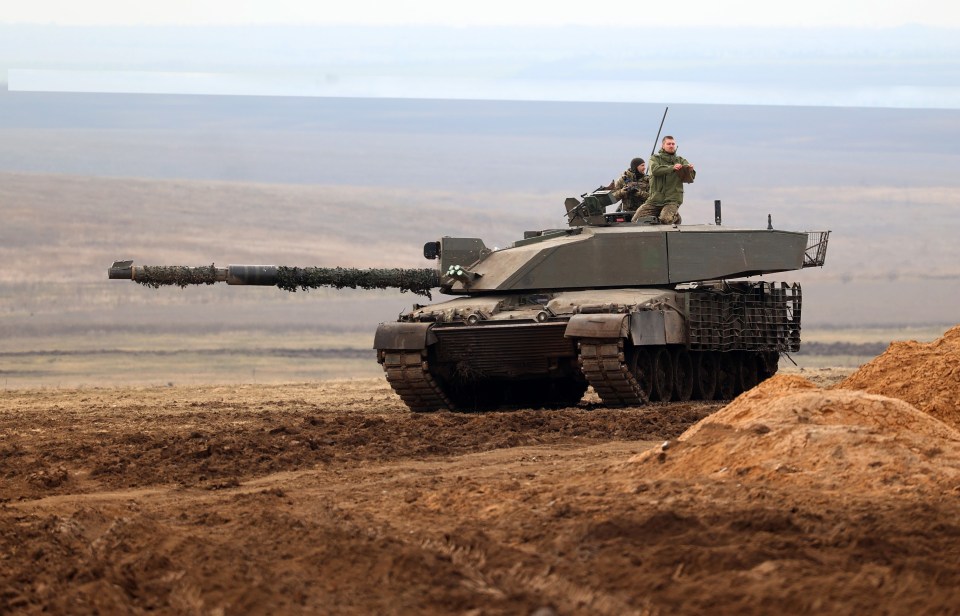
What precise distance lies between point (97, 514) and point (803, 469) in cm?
442

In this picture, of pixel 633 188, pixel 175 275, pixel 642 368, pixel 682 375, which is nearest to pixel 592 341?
pixel 642 368

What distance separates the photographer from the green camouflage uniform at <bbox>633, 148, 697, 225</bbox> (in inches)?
818

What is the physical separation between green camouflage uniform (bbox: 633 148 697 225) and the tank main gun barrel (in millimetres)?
2706

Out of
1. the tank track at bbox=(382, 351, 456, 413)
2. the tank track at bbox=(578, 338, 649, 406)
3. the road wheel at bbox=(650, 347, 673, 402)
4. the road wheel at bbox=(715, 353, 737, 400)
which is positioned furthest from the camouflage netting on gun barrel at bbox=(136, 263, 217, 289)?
the road wheel at bbox=(715, 353, 737, 400)

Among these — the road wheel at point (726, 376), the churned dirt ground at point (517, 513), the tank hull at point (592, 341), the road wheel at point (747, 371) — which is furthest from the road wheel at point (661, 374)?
the churned dirt ground at point (517, 513)

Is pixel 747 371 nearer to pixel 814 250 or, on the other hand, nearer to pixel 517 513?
pixel 814 250

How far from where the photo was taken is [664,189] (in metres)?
21.1

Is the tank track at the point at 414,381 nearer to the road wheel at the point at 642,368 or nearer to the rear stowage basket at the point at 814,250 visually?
the road wheel at the point at 642,368

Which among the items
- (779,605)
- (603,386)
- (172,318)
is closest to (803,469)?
(779,605)

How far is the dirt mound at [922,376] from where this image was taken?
15.1 m

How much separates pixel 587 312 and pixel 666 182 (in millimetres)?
3144

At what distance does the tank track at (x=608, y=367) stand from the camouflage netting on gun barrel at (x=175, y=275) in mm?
4816

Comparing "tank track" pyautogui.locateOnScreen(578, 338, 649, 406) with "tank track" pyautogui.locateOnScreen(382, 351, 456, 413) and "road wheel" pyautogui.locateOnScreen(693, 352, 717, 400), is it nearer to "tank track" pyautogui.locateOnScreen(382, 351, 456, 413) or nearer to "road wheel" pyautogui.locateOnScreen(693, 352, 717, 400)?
"tank track" pyautogui.locateOnScreen(382, 351, 456, 413)

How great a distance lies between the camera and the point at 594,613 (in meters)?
7.93
